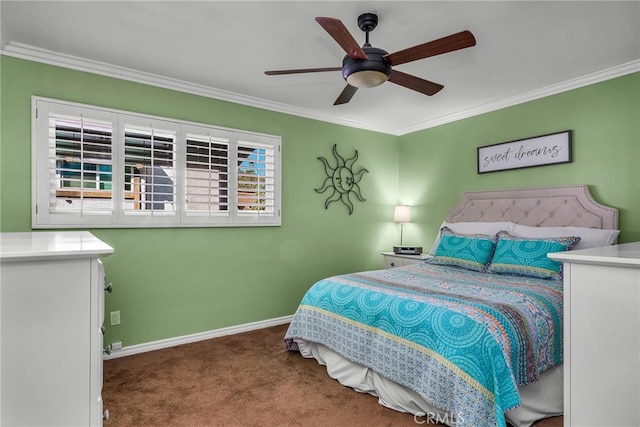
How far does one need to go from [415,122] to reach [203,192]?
9.45 feet

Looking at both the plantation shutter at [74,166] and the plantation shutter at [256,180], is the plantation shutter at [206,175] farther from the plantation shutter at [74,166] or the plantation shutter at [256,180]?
the plantation shutter at [74,166]

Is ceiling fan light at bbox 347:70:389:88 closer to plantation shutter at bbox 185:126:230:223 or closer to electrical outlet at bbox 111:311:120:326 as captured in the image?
plantation shutter at bbox 185:126:230:223

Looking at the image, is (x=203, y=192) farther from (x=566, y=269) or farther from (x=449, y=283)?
(x=566, y=269)

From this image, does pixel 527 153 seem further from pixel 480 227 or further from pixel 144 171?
pixel 144 171

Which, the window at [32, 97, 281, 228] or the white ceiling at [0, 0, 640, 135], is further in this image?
the window at [32, 97, 281, 228]

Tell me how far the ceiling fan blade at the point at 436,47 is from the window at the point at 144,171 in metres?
2.02

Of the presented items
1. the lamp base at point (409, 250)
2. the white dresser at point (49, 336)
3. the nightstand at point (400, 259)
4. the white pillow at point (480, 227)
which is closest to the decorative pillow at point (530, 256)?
the white pillow at point (480, 227)

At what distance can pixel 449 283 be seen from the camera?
2.59 m

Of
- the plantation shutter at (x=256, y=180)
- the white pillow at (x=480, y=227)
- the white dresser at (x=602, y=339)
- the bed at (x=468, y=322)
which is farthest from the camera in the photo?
the plantation shutter at (x=256, y=180)

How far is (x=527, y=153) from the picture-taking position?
355 centimetres

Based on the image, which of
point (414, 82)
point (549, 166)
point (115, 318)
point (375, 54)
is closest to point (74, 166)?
point (115, 318)

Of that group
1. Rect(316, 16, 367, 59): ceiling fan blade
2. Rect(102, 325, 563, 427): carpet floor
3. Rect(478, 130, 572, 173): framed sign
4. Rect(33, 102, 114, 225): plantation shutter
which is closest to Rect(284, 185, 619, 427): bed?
Rect(102, 325, 563, 427): carpet floor

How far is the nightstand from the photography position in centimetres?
402
